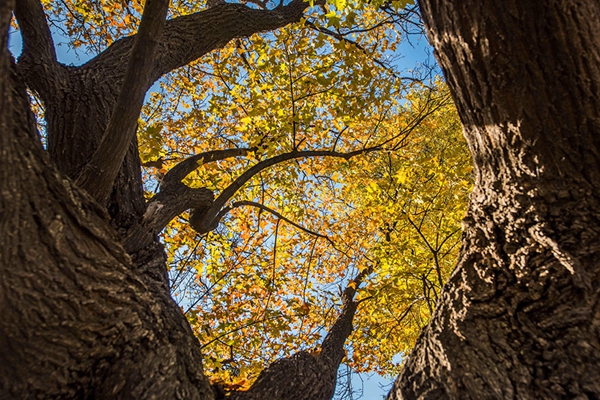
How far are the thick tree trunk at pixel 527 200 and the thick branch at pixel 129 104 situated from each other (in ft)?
4.94

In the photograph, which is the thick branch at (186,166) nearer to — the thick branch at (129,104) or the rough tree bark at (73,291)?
the rough tree bark at (73,291)

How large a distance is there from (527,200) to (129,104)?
7.23 feet

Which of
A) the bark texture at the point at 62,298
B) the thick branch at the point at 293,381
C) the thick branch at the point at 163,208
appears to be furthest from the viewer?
the thick branch at the point at 163,208

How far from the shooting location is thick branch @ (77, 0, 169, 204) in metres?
2.14

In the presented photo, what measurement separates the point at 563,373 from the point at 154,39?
8.48ft

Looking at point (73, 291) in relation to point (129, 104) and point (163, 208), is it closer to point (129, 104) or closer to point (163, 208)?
point (129, 104)

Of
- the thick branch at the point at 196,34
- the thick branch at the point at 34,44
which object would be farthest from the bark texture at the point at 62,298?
the thick branch at the point at 196,34

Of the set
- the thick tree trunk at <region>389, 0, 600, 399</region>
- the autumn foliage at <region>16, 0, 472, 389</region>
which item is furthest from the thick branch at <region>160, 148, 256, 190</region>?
the thick tree trunk at <region>389, 0, 600, 399</region>

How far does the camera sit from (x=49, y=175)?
4.87 ft

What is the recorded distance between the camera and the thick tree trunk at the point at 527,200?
4.88 ft

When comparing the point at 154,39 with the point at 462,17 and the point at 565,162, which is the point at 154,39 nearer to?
the point at 462,17

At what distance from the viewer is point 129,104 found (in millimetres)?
2219

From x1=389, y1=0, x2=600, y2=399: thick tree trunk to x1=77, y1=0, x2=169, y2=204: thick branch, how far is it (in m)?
1.51

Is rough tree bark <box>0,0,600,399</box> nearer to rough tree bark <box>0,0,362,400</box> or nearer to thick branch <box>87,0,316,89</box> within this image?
rough tree bark <box>0,0,362,400</box>
